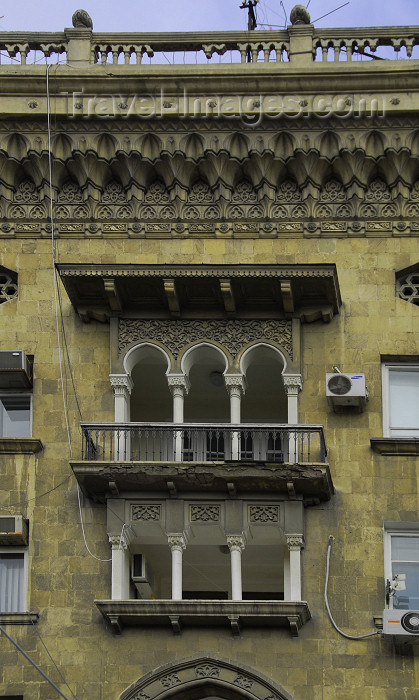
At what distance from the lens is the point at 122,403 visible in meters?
26.3

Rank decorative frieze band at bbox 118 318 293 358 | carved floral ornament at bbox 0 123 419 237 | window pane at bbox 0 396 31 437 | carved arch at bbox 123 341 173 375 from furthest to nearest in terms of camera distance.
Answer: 1. carved floral ornament at bbox 0 123 419 237
2. window pane at bbox 0 396 31 437
3. decorative frieze band at bbox 118 318 293 358
4. carved arch at bbox 123 341 173 375

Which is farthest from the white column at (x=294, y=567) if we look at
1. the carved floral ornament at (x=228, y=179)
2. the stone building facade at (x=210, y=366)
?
the carved floral ornament at (x=228, y=179)

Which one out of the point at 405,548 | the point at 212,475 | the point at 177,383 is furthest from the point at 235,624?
the point at 177,383

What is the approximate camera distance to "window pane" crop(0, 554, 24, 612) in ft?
83.8

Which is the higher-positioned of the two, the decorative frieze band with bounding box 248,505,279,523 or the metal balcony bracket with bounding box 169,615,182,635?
the decorative frieze band with bounding box 248,505,279,523

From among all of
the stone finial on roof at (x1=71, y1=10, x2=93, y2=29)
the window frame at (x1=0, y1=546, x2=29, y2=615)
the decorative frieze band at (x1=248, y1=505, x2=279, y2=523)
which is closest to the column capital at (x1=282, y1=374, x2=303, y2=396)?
the decorative frieze band at (x1=248, y1=505, x2=279, y2=523)

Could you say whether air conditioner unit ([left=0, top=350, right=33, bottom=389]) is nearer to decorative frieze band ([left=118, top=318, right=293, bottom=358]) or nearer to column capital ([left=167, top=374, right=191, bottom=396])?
decorative frieze band ([left=118, top=318, right=293, bottom=358])

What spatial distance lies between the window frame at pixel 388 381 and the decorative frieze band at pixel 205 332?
4.65ft

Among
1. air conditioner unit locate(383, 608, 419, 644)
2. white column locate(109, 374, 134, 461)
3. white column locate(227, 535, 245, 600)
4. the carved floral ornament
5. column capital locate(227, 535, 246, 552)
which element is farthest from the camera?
the carved floral ornament

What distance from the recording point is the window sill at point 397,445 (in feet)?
85.3

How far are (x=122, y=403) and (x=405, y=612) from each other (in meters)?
4.98

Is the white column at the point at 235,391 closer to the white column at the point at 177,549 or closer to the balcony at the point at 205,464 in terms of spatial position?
the balcony at the point at 205,464

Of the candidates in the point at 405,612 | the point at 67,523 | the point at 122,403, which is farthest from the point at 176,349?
the point at 405,612

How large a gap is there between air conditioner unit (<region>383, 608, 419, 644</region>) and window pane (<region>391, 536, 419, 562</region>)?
1195mm
